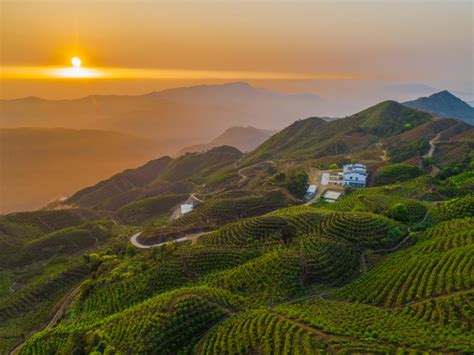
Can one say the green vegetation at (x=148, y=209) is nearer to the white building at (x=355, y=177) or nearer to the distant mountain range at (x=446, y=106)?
the white building at (x=355, y=177)

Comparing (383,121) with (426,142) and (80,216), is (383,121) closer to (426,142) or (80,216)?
(426,142)

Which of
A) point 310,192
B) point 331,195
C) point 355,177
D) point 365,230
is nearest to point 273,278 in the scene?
point 365,230

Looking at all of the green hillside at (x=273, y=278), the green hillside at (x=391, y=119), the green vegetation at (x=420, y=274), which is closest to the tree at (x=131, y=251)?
the green hillside at (x=273, y=278)

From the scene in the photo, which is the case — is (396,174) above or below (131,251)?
above

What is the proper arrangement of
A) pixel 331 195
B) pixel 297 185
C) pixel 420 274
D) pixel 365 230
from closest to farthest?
1. pixel 420 274
2. pixel 365 230
3. pixel 331 195
4. pixel 297 185

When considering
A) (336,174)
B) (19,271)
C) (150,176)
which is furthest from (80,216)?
(336,174)

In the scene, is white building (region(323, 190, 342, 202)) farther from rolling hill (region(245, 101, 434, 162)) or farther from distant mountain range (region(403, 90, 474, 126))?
distant mountain range (region(403, 90, 474, 126))

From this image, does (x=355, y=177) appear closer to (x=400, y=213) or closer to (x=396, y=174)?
(x=396, y=174)

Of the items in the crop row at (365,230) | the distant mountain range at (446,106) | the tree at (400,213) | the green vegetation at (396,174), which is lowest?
the crop row at (365,230)
